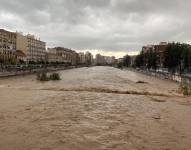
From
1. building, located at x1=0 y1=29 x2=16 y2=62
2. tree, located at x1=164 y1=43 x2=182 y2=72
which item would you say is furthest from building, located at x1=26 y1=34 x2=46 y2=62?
tree, located at x1=164 y1=43 x2=182 y2=72

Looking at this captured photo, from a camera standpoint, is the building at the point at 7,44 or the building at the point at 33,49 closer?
the building at the point at 7,44

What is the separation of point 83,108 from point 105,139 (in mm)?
9053

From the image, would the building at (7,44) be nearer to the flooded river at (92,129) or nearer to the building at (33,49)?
the building at (33,49)

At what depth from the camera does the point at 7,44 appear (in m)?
138

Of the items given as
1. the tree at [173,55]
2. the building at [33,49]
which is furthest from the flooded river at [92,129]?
the building at [33,49]

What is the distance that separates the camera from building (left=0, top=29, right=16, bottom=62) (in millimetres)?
129075

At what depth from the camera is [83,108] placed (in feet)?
72.3

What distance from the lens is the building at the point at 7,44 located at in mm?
129075

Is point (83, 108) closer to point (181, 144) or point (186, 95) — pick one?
point (181, 144)

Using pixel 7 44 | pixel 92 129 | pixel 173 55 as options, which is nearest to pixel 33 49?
pixel 7 44

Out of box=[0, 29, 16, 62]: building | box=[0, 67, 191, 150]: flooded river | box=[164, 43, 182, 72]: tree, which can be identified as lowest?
box=[0, 67, 191, 150]: flooded river

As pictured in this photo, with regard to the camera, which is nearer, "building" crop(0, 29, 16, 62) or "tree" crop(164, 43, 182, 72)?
"tree" crop(164, 43, 182, 72)

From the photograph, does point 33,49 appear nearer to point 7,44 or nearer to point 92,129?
point 7,44

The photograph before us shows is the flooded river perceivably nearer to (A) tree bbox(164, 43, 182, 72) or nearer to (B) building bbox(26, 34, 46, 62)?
(A) tree bbox(164, 43, 182, 72)
